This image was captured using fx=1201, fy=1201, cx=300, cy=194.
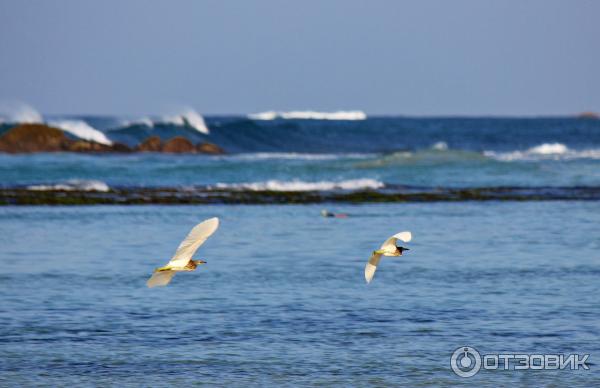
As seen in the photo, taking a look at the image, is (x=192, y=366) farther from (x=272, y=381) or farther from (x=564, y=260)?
(x=564, y=260)

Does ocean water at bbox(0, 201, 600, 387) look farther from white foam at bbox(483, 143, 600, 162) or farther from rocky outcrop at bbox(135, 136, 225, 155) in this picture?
rocky outcrop at bbox(135, 136, 225, 155)

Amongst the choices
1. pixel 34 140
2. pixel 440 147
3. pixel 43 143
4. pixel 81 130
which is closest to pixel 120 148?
pixel 43 143

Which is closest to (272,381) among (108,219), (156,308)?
(156,308)

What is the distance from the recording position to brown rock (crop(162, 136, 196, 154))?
61062mm

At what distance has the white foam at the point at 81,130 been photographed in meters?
69.0

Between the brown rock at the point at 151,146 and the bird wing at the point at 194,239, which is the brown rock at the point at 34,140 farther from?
the bird wing at the point at 194,239

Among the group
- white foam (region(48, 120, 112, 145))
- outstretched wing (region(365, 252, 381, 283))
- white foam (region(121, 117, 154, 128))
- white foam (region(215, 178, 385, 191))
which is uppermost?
white foam (region(121, 117, 154, 128))

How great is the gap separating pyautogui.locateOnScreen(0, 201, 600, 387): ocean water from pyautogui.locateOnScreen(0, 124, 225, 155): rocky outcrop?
3427 centimetres

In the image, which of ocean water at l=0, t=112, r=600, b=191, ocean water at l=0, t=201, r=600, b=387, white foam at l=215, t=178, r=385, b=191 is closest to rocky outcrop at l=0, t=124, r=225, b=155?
ocean water at l=0, t=112, r=600, b=191

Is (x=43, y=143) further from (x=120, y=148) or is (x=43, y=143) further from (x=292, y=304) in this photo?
(x=292, y=304)

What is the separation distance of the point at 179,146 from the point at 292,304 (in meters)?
45.7

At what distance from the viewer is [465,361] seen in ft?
42.7

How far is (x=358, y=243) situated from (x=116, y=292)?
23.8ft

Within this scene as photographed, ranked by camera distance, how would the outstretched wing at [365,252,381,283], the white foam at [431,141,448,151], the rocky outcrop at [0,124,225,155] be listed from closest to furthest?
the outstretched wing at [365,252,381,283], the white foam at [431,141,448,151], the rocky outcrop at [0,124,225,155]
